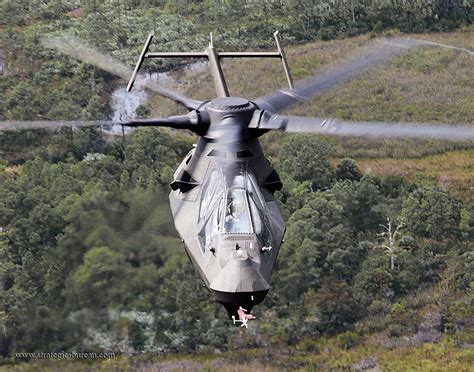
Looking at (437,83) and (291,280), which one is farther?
(437,83)

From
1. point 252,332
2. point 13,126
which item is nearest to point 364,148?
point 252,332

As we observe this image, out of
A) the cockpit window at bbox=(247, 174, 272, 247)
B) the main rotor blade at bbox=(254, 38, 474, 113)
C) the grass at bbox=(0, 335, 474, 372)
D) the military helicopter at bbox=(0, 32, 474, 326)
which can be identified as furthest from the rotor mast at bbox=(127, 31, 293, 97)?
the grass at bbox=(0, 335, 474, 372)

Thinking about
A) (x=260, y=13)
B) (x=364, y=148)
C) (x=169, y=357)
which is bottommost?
(x=169, y=357)

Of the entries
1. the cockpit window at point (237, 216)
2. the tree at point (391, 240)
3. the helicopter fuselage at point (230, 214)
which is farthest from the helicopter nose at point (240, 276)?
the tree at point (391, 240)

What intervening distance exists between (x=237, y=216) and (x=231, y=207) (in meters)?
0.20

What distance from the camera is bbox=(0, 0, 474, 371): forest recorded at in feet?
107

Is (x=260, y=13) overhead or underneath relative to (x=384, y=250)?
overhead

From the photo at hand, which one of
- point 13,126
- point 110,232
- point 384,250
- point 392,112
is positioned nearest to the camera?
point 13,126

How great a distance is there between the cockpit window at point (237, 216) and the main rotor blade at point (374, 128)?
86.5 inches

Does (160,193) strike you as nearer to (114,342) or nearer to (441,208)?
(114,342)

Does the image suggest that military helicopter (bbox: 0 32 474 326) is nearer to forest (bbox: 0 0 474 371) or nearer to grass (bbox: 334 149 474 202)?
forest (bbox: 0 0 474 371)

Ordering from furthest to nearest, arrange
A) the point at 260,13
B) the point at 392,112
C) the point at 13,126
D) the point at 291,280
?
the point at 260,13 < the point at 392,112 < the point at 291,280 < the point at 13,126

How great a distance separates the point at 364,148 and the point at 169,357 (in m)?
17.5

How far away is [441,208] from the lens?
44.9 meters
